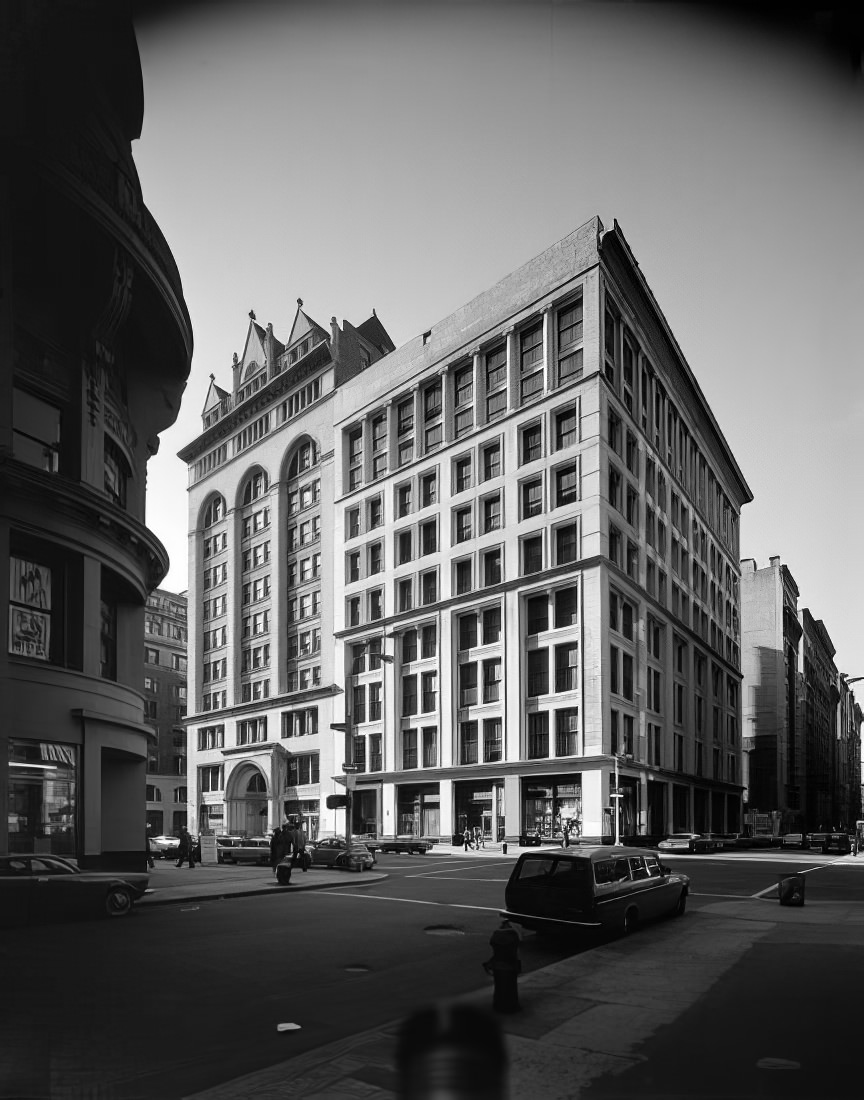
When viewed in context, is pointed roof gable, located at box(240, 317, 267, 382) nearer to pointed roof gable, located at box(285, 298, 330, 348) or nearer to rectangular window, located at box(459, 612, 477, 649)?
pointed roof gable, located at box(285, 298, 330, 348)

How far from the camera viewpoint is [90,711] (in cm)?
2217

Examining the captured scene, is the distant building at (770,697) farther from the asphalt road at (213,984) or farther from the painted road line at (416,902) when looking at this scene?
the asphalt road at (213,984)

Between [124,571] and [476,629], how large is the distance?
43.9m

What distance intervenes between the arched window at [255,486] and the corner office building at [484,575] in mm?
233

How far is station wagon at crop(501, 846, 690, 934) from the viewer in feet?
52.5

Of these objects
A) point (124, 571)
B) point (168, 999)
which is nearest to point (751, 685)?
point (124, 571)

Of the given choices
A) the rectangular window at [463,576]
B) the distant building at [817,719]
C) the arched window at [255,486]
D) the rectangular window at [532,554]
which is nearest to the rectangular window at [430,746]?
the rectangular window at [463,576]

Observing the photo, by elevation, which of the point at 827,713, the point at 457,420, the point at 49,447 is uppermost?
the point at 457,420

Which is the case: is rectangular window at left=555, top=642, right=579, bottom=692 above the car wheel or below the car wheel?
above

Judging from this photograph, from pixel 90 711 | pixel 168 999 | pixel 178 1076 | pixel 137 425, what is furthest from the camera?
pixel 137 425

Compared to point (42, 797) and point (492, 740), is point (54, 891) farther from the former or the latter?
point (492, 740)

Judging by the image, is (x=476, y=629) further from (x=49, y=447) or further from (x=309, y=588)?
(x=49, y=447)

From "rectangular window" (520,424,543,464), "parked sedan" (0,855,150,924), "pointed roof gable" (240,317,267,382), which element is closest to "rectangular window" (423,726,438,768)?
"rectangular window" (520,424,543,464)

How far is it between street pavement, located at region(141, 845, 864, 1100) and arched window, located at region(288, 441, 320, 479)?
67.2 metres
